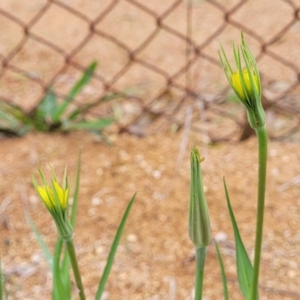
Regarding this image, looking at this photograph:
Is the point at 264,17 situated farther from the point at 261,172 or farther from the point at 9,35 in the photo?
the point at 261,172

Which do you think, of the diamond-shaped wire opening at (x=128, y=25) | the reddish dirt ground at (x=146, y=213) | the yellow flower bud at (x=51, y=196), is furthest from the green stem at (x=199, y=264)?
the diamond-shaped wire opening at (x=128, y=25)

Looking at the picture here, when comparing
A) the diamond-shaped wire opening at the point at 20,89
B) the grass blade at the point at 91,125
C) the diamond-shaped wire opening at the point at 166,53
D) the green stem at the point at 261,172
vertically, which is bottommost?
the green stem at the point at 261,172

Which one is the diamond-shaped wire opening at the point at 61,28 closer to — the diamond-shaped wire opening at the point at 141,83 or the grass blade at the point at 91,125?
the diamond-shaped wire opening at the point at 141,83

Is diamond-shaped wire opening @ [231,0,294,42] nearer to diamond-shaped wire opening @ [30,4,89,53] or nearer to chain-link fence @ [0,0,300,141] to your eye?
chain-link fence @ [0,0,300,141]

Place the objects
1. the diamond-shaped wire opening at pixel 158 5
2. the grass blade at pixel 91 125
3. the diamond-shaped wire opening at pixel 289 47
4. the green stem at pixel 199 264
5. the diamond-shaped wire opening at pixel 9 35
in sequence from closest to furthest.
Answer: the green stem at pixel 199 264
the grass blade at pixel 91 125
the diamond-shaped wire opening at pixel 289 47
the diamond-shaped wire opening at pixel 9 35
the diamond-shaped wire opening at pixel 158 5

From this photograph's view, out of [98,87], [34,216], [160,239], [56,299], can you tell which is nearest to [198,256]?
[56,299]

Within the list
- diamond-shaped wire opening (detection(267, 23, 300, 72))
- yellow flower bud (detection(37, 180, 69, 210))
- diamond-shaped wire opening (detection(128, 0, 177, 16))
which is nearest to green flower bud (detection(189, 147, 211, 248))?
yellow flower bud (detection(37, 180, 69, 210))

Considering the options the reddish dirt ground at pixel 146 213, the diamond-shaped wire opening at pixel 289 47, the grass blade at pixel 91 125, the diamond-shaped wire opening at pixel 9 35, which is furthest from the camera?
the diamond-shaped wire opening at pixel 9 35
